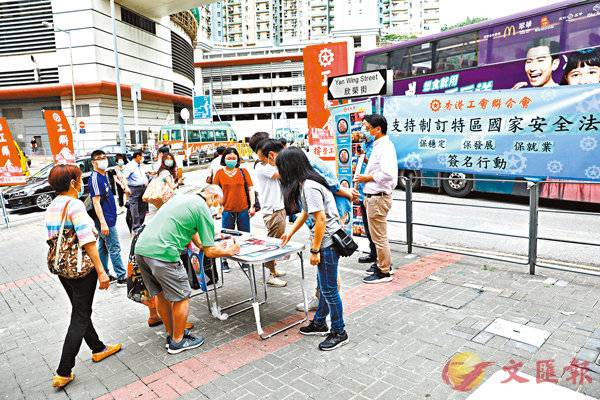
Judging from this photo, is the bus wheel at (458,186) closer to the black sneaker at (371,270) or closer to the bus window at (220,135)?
the black sneaker at (371,270)

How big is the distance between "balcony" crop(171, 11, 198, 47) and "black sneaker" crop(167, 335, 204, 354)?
3961 centimetres

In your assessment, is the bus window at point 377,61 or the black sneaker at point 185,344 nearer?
the black sneaker at point 185,344

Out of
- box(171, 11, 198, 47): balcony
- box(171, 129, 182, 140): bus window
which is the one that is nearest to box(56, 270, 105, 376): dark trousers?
box(171, 129, 182, 140): bus window

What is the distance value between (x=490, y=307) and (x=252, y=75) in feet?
218

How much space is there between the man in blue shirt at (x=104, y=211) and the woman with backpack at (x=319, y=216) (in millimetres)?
2825

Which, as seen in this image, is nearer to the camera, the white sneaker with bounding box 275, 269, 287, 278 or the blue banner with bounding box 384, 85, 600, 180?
the white sneaker with bounding box 275, 269, 287, 278

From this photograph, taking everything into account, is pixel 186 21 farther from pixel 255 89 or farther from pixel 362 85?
pixel 362 85

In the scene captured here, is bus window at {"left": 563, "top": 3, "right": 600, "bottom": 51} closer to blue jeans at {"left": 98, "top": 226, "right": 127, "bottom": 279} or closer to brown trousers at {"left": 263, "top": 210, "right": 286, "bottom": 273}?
brown trousers at {"left": 263, "top": 210, "right": 286, "bottom": 273}

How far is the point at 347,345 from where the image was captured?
3527 mm

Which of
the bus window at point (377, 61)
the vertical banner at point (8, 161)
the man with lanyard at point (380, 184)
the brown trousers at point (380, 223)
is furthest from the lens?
the bus window at point (377, 61)

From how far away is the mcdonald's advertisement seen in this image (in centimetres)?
905

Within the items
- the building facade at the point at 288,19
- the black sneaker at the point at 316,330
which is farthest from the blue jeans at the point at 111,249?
the building facade at the point at 288,19

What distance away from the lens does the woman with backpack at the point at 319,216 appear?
3287 mm

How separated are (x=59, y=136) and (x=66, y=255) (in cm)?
818
